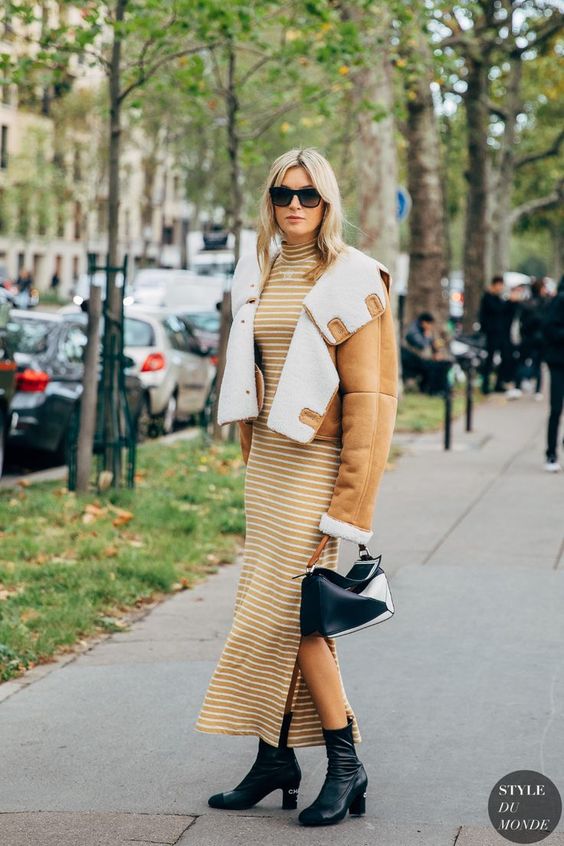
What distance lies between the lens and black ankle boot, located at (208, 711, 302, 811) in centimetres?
434

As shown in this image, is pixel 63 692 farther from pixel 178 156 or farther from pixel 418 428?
pixel 178 156

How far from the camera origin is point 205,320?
24906mm

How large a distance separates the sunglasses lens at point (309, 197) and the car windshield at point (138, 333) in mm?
12433

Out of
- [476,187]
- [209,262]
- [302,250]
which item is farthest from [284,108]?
[209,262]

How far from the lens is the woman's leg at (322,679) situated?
4.25 metres

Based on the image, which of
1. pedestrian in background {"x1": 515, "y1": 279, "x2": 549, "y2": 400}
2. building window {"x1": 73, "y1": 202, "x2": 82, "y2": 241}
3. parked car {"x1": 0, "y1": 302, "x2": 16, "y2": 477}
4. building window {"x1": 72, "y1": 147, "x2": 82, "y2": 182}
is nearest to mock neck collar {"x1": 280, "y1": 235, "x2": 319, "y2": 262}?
parked car {"x1": 0, "y1": 302, "x2": 16, "y2": 477}

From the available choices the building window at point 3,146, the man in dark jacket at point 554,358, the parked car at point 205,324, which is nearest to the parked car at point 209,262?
the building window at point 3,146

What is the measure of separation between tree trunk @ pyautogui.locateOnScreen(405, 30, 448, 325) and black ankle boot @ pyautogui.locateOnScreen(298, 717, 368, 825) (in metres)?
19.7

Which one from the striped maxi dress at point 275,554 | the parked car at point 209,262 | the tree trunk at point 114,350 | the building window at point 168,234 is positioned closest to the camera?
the striped maxi dress at point 275,554

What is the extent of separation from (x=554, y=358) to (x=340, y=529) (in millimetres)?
8844

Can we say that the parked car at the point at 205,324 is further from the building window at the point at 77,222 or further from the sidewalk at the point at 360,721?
the building window at the point at 77,222

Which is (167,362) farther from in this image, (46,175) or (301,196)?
(46,175)

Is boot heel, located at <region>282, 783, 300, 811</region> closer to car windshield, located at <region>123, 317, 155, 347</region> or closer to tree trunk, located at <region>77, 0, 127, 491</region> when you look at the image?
tree trunk, located at <region>77, 0, 127, 491</region>

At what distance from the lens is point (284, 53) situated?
14.3 meters
